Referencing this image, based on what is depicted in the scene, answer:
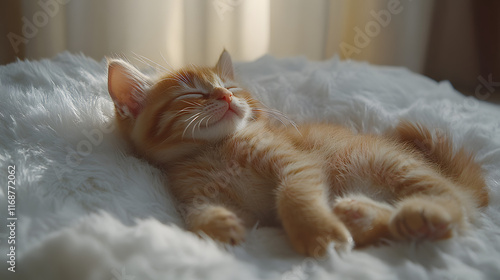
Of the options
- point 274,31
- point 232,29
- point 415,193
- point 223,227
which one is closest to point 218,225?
point 223,227

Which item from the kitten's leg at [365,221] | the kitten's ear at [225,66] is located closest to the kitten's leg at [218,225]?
the kitten's leg at [365,221]

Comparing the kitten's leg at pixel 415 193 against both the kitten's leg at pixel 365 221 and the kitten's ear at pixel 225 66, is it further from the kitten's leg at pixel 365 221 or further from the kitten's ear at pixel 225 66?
the kitten's ear at pixel 225 66

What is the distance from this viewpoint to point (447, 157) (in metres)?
0.90

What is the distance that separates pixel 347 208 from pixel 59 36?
1.69 m

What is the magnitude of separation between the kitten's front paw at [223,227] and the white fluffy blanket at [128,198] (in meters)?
0.02

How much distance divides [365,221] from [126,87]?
61 centimetres

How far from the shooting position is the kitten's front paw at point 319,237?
25.1 inches

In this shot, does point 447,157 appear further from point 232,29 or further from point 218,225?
point 232,29

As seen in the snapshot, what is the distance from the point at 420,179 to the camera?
2.64ft

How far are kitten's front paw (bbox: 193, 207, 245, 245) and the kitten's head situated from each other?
222 millimetres

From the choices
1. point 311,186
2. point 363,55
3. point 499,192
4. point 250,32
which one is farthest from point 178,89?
point 363,55

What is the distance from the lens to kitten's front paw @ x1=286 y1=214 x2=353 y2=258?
0.64m

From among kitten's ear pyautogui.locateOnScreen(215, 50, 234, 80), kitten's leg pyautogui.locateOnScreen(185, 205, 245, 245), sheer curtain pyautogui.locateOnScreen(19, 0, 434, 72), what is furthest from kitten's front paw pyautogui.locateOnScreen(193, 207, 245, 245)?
sheer curtain pyautogui.locateOnScreen(19, 0, 434, 72)

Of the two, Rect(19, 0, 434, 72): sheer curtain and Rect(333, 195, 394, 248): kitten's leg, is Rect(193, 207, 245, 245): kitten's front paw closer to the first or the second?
Rect(333, 195, 394, 248): kitten's leg
